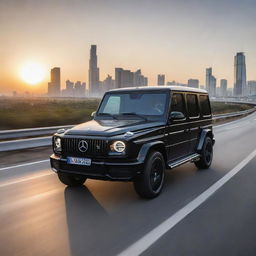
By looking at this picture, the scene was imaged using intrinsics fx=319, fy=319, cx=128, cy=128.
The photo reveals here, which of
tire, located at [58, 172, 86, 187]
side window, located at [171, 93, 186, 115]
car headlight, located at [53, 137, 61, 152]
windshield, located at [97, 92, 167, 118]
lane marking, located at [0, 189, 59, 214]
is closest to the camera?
lane marking, located at [0, 189, 59, 214]

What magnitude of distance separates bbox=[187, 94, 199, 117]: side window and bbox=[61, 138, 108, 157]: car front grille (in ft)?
9.26

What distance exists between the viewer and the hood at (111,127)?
5.14 metres

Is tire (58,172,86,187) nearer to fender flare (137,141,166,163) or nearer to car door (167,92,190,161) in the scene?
fender flare (137,141,166,163)

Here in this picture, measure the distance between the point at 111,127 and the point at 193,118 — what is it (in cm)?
267

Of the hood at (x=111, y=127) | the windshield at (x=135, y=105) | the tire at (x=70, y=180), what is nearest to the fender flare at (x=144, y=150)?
the hood at (x=111, y=127)

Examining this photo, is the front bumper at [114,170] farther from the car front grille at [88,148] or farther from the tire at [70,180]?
the tire at [70,180]

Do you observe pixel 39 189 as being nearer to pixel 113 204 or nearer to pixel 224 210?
pixel 113 204

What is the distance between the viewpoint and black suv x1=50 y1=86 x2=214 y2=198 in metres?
5.03

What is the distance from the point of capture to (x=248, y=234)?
4.03 meters

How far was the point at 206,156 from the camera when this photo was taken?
26.1 ft

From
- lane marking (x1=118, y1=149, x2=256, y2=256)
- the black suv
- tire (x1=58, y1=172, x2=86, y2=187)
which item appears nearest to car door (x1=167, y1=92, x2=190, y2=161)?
the black suv

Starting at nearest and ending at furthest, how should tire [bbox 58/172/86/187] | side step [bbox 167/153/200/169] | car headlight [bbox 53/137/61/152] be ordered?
car headlight [bbox 53/137/61/152] → tire [bbox 58/172/86/187] → side step [bbox 167/153/200/169]

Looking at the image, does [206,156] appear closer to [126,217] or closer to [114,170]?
[114,170]

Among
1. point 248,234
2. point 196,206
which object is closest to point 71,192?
point 196,206
